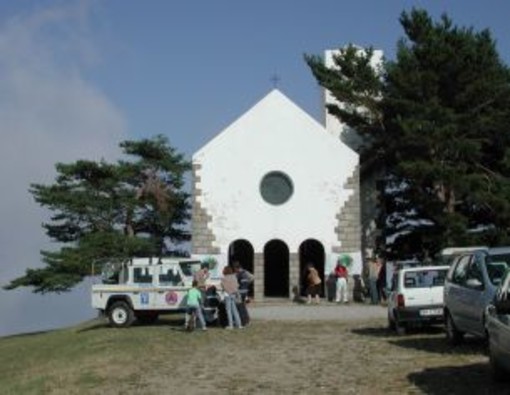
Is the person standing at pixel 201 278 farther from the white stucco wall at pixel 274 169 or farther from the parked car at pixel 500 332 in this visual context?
the parked car at pixel 500 332

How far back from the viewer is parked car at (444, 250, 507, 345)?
15016 mm

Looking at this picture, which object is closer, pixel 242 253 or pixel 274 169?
pixel 274 169

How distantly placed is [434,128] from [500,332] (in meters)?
25.1

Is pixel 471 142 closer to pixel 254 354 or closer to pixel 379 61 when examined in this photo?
pixel 379 61

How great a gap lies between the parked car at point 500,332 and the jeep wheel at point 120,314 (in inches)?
632

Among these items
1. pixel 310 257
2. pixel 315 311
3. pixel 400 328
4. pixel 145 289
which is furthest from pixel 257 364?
pixel 310 257

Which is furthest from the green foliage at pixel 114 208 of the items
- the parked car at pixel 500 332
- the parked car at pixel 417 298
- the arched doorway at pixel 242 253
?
the parked car at pixel 500 332

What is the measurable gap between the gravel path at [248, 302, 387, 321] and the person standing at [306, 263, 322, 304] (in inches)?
24.3

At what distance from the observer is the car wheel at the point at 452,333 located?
16.8 m

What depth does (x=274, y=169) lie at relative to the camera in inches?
1467

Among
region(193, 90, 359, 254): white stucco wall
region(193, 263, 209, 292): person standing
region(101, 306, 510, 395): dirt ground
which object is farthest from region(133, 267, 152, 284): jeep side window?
region(193, 90, 359, 254): white stucco wall

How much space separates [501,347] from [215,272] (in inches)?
990

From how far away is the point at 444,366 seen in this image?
1415 cm

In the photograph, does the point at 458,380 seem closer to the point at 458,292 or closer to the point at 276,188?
the point at 458,292
